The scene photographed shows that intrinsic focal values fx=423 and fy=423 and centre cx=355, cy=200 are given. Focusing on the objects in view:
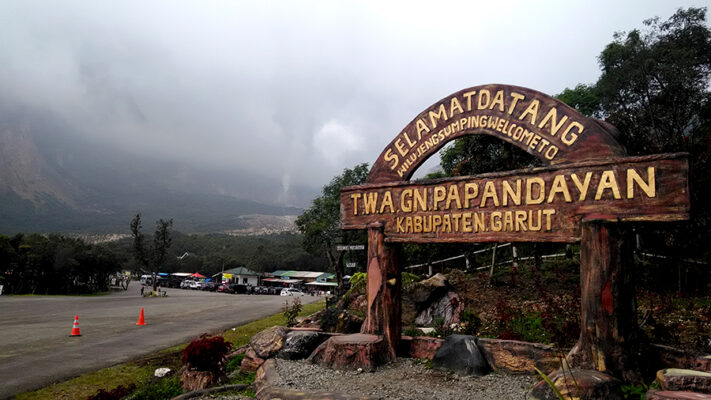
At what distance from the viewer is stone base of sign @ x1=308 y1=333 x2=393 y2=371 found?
6.13 metres

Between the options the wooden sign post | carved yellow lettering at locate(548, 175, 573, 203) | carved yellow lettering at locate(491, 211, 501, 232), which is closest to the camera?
the wooden sign post

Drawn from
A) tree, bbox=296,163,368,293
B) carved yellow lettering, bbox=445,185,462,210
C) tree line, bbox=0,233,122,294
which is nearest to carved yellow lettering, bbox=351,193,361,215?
carved yellow lettering, bbox=445,185,462,210

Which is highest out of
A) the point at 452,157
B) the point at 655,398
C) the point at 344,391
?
the point at 452,157

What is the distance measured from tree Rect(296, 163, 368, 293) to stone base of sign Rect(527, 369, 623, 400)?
24.1 metres

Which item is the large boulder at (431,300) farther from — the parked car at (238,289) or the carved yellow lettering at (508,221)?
the parked car at (238,289)

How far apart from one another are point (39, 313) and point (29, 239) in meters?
31.3

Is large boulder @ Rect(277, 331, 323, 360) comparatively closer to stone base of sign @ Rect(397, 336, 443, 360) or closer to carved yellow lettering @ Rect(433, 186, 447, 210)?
stone base of sign @ Rect(397, 336, 443, 360)

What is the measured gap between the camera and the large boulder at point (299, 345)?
279 inches

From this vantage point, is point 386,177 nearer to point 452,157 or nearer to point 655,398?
point 655,398

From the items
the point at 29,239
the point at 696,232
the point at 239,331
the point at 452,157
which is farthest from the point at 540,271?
the point at 29,239

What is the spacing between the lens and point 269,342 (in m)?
7.61

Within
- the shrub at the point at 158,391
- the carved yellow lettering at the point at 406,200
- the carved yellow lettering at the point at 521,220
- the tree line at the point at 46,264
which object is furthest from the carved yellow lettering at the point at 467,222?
the tree line at the point at 46,264

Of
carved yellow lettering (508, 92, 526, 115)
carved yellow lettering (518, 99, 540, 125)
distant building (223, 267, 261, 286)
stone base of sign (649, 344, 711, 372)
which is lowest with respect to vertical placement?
distant building (223, 267, 261, 286)

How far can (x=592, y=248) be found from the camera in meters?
4.92
